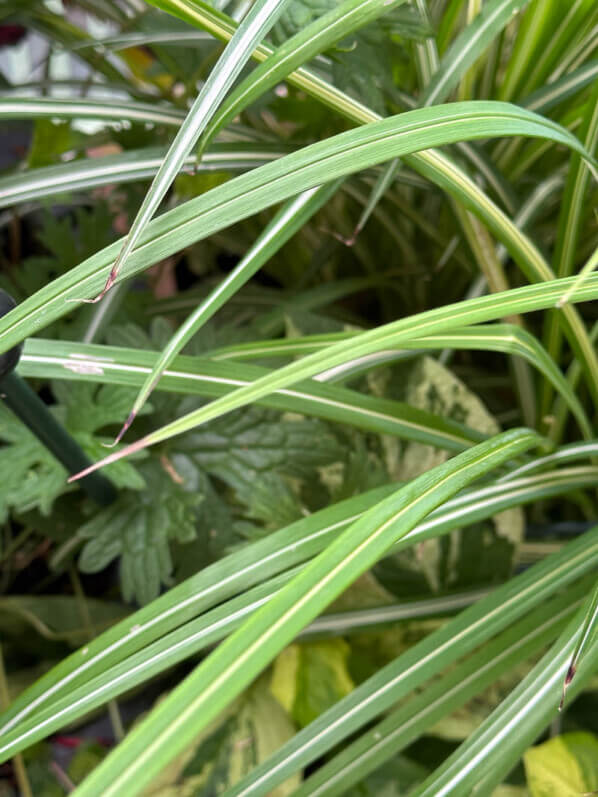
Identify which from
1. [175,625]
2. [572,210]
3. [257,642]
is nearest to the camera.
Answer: [257,642]

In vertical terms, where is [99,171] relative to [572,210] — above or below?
above

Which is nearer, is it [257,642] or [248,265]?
[257,642]

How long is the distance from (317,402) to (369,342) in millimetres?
150

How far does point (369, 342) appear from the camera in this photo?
0.31m

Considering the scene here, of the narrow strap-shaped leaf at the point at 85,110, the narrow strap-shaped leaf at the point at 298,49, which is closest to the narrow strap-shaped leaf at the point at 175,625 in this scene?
the narrow strap-shaped leaf at the point at 298,49

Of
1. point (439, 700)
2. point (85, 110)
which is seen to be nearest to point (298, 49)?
point (85, 110)

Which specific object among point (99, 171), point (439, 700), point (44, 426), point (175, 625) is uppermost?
point (99, 171)

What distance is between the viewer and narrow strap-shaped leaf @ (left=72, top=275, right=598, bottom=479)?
30 cm

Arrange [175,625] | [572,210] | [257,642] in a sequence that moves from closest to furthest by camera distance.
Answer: [257,642]
[175,625]
[572,210]

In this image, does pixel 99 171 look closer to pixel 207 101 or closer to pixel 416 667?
pixel 207 101

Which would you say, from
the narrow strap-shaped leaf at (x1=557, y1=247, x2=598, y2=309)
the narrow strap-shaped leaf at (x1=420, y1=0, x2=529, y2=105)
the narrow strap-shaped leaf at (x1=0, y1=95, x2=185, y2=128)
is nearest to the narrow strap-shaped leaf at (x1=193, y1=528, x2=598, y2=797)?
the narrow strap-shaped leaf at (x1=557, y1=247, x2=598, y2=309)

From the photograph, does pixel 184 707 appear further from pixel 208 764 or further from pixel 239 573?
pixel 208 764

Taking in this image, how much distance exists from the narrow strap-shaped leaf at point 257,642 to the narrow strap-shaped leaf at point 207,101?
Result: 0.15 metres

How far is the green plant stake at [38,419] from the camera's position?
334 mm
